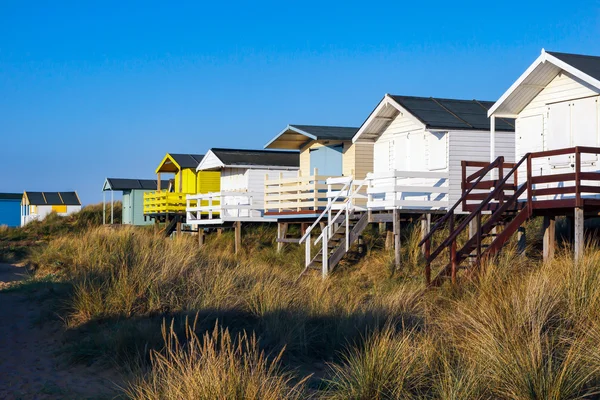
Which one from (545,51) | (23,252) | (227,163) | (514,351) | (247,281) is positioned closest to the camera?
(514,351)

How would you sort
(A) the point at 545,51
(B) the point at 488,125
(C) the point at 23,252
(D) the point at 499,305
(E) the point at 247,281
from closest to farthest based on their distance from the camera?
(D) the point at 499,305 < (E) the point at 247,281 < (A) the point at 545,51 < (B) the point at 488,125 < (C) the point at 23,252

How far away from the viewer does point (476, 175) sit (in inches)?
710

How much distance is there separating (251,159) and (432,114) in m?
12.9

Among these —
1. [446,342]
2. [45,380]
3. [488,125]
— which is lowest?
[45,380]

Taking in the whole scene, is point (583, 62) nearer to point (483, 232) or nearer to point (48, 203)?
point (483, 232)

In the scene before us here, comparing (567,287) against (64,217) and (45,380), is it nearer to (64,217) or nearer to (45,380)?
(45,380)

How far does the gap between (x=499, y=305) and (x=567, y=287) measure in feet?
4.59

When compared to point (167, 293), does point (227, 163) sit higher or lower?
higher

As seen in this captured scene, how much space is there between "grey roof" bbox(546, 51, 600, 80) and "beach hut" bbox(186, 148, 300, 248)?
1391 centimetres

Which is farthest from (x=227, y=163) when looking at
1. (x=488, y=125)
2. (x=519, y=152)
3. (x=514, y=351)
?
(x=514, y=351)

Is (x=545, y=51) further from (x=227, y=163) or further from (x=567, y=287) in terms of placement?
(x=227, y=163)

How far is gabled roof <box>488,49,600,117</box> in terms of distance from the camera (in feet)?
54.0

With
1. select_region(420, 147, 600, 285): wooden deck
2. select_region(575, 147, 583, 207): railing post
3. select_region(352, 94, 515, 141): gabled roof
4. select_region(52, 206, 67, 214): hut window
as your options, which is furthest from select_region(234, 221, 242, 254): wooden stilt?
select_region(52, 206, 67, 214): hut window

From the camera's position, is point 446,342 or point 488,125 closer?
point 446,342
